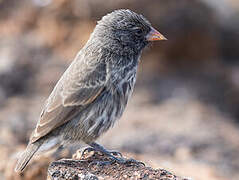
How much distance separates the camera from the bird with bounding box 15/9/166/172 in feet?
22.2

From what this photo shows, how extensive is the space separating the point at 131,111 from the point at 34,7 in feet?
12.6

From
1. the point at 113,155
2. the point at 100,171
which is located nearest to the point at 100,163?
the point at 100,171

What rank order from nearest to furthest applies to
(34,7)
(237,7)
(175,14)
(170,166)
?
(170,166) → (175,14) → (34,7) → (237,7)

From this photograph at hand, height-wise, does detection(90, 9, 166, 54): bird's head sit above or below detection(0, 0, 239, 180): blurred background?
below

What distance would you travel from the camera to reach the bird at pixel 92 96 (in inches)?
266

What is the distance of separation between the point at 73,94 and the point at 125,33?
107cm

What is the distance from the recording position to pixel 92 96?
6.80m

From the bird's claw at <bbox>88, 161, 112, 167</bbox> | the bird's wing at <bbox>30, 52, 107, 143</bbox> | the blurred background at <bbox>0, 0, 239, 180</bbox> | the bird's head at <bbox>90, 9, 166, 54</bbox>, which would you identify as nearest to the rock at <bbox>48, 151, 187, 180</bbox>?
the bird's claw at <bbox>88, 161, 112, 167</bbox>

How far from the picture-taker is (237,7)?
15.8m

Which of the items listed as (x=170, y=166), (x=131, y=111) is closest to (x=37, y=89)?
(x=131, y=111)

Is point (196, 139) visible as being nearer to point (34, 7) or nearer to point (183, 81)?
point (183, 81)

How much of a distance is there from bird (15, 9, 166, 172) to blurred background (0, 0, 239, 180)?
9.80 ft

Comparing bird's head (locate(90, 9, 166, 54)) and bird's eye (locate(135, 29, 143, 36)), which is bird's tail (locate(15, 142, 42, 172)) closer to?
bird's head (locate(90, 9, 166, 54))

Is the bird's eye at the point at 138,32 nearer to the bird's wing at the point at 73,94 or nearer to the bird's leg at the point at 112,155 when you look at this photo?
the bird's wing at the point at 73,94
